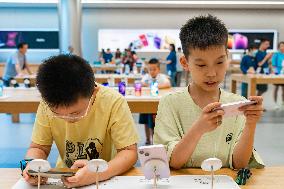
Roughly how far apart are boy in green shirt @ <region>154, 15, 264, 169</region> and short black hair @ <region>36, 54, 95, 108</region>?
343 millimetres

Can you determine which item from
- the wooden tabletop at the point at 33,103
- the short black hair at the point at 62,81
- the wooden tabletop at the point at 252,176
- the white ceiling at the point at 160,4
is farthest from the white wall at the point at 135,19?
the short black hair at the point at 62,81

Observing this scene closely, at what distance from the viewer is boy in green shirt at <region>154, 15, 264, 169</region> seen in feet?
3.89

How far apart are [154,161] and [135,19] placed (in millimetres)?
11236

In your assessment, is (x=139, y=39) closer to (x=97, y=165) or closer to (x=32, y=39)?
(x=32, y=39)

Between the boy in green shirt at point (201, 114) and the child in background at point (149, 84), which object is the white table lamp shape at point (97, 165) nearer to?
the boy in green shirt at point (201, 114)

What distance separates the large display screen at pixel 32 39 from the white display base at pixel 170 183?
11.2 metres

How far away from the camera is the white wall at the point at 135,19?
1190 cm

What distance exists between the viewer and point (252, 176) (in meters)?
1.16

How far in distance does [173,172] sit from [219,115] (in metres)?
0.27

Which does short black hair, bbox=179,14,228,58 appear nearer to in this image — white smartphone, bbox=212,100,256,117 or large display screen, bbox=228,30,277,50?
white smartphone, bbox=212,100,256,117

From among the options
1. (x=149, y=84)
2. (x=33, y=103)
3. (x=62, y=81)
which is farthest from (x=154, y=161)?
(x=149, y=84)

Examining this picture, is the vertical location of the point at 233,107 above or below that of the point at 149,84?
Result: above

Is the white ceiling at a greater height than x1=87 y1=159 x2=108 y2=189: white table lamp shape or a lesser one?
greater

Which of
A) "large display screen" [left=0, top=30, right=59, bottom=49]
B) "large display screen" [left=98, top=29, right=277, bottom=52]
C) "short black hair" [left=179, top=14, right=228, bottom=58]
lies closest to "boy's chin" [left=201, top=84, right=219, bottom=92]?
"short black hair" [left=179, top=14, right=228, bottom=58]
